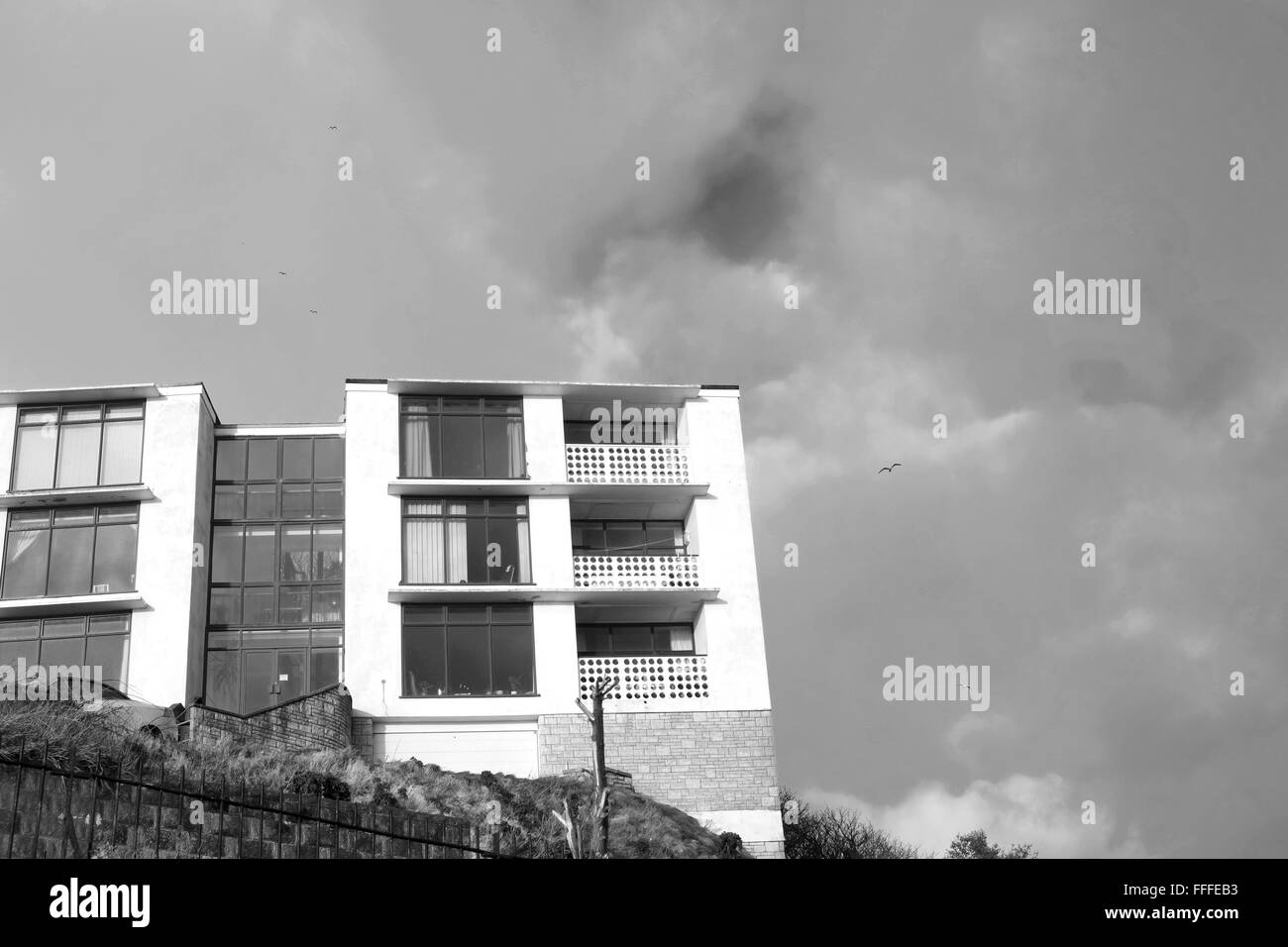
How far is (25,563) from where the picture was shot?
126 ft

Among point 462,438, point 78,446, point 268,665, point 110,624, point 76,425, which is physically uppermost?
point 76,425

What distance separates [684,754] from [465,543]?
869 centimetres

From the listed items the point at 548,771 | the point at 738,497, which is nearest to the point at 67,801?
the point at 548,771

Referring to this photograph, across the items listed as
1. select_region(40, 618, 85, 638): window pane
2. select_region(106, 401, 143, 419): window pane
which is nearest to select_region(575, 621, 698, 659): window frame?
select_region(40, 618, 85, 638): window pane

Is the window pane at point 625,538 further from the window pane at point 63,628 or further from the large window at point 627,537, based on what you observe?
the window pane at point 63,628

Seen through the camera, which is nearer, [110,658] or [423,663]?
[110,658]

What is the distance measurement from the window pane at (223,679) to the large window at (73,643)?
7.55ft

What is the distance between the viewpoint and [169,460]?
129 feet

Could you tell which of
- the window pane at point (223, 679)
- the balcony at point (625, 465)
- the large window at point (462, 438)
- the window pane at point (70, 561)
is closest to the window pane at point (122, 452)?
the window pane at point (70, 561)

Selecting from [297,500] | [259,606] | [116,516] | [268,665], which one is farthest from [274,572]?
[116,516]

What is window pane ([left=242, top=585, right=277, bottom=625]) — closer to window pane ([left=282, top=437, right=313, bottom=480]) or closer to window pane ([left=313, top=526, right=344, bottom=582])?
window pane ([left=313, top=526, right=344, bottom=582])

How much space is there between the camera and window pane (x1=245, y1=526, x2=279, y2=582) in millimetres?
39750

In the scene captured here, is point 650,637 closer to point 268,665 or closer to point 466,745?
point 466,745
